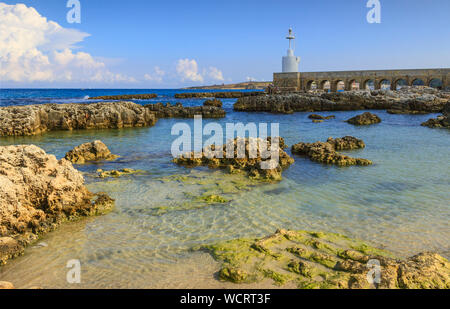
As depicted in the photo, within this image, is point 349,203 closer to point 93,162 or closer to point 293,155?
A: point 293,155

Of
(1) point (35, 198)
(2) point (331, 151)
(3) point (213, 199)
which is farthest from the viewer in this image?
(2) point (331, 151)

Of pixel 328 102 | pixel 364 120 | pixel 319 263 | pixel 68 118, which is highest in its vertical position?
pixel 328 102

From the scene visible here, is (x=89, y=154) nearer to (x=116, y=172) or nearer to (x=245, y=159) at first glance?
(x=116, y=172)

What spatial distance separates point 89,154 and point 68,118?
37.4ft

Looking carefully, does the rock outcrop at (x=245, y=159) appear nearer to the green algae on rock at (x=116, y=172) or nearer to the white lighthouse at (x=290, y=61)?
the green algae on rock at (x=116, y=172)

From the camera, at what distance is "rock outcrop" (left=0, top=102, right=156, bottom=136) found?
18.9 meters

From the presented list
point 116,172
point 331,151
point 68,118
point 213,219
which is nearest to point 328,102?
point 331,151

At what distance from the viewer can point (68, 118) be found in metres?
21.1

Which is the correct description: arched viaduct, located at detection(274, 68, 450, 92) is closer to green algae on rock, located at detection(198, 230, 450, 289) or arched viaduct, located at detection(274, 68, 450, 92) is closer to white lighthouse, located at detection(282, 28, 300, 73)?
white lighthouse, located at detection(282, 28, 300, 73)

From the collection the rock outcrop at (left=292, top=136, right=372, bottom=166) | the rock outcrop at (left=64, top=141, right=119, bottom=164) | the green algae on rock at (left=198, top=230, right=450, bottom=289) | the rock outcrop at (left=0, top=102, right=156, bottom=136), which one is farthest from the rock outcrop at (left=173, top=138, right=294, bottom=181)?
the rock outcrop at (left=0, top=102, right=156, bottom=136)

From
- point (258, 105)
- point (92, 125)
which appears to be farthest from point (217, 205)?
point (258, 105)

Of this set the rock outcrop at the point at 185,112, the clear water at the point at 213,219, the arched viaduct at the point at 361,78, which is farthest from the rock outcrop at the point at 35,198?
the arched viaduct at the point at 361,78
